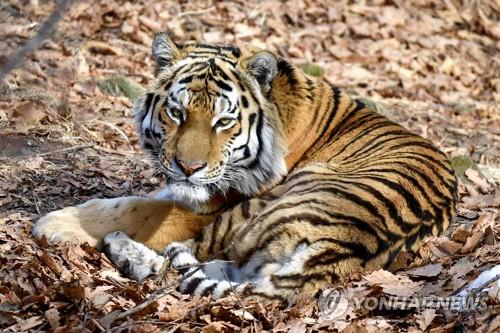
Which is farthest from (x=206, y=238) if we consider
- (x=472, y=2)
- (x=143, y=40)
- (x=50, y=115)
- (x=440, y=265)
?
(x=472, y=2)

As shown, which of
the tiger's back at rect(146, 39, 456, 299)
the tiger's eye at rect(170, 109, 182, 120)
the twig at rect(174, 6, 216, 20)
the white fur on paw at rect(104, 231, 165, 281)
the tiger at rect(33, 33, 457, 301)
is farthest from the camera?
the twig at rect(174, 6, 216, 20)

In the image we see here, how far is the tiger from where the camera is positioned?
4477mm

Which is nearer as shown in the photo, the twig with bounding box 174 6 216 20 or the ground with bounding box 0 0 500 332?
the ground with bounding box 0 0 500 332

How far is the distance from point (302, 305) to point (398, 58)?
7.06 meters

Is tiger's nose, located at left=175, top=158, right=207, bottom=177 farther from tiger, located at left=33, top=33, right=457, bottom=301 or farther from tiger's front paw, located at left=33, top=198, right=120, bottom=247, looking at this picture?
tiger's front paw, located at left=33, top=198, right=120, bottom=247

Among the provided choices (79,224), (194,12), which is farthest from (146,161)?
(194,12)

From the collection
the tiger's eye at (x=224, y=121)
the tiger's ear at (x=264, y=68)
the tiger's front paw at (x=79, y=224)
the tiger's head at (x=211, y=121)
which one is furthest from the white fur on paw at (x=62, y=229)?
the tiger's ear at (x=264, y=68)

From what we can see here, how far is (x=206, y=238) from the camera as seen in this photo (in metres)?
5.03

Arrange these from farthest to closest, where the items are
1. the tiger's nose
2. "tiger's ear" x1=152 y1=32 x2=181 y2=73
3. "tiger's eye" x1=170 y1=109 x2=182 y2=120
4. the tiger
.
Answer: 1. "tiger's ear" x1=152 y1=32 x2=181 y2=73
2. "tiger's eye" x1=170 y1=109 x2=182 y2=120
3. the tiger's nose
4. the tiger

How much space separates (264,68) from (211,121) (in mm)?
501

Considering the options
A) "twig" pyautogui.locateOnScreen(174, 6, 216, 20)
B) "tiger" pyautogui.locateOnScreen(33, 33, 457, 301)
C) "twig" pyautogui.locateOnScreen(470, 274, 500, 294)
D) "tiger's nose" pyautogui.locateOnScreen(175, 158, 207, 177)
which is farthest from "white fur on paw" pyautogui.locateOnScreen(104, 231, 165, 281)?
"twig" pyautogui.locateOnScreen(174, 6, 216, 20)

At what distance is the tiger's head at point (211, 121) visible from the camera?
4953 mm

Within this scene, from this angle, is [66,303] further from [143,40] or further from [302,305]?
[143,40]

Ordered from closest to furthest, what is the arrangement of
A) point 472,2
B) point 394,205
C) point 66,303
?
1. point 66,303
2. point 394,205
3. point 472,2
